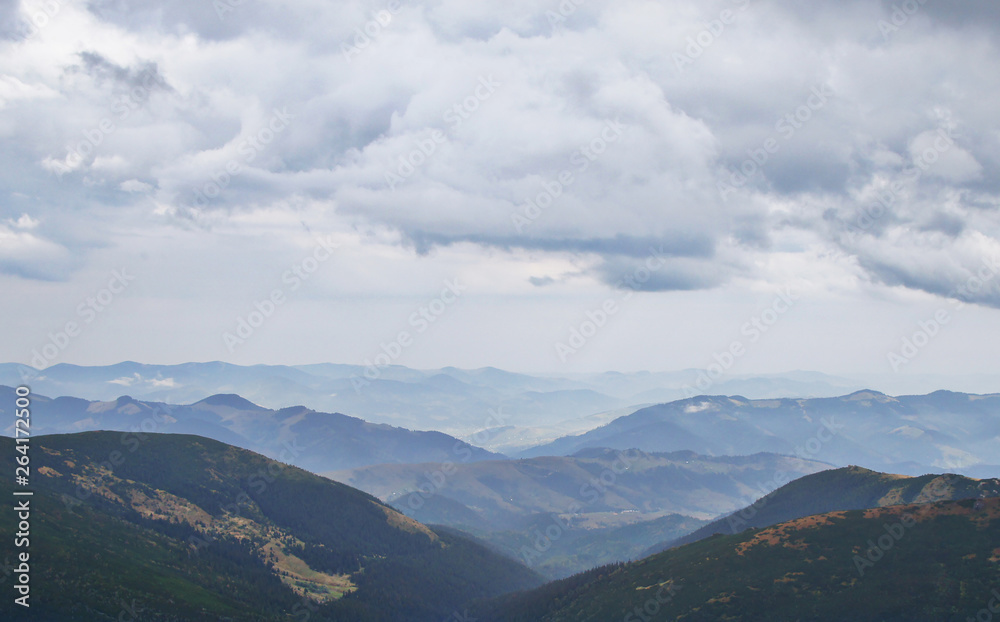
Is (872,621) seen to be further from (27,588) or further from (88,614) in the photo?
(27,588)

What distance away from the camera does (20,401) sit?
186 meters

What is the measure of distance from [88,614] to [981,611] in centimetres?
27247

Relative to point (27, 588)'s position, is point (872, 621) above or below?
below

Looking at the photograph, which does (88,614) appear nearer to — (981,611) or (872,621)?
(872,621)

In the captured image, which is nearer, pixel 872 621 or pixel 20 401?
pixel 20 401

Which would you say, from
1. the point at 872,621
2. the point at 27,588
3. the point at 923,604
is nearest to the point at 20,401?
the point at 27,588

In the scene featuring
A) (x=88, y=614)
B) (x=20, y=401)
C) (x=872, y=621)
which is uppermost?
(x=20, y=401)

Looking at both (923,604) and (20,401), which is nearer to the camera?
(20,401)

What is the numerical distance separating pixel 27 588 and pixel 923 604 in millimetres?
279573

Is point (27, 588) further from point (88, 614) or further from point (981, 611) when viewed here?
point (981, 611)

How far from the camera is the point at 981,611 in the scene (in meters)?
188

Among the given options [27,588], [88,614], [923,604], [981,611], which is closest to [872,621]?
[923,604]

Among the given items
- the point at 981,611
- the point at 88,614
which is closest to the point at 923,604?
the point at 981,611

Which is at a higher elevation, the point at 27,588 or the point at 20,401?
the point at 20,401
